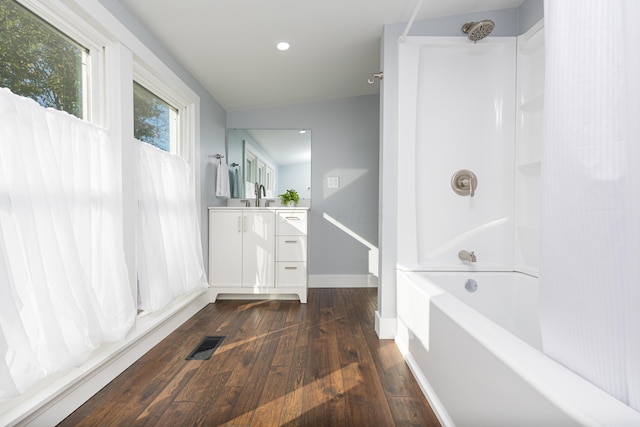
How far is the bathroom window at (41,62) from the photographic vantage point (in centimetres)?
137

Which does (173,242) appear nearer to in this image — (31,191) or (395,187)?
(31,191)

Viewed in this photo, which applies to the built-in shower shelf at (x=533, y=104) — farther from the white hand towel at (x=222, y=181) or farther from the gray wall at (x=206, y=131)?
the white hand towel at (x=222, y=181)

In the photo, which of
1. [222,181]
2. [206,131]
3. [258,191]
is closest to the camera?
[206,131]

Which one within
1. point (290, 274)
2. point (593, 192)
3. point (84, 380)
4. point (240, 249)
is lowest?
point (84, 380)

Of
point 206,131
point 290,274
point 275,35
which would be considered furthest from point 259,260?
point 275,35

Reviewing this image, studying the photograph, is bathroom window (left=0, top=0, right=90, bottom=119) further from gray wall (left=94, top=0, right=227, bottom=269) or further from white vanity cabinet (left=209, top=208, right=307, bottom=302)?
white vanity cabinet (left=209, top=208, right=307, bottom=302)

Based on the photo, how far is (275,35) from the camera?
8.04ft

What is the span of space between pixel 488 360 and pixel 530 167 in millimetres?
1692

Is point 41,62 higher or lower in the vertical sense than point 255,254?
higher

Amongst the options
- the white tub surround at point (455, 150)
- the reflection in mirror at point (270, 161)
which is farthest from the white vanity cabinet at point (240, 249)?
the white tub surround at point (455, 150)

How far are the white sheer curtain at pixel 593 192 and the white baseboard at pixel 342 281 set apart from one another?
3167mm

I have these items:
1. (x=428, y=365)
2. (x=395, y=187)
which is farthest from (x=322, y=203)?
(x=428, y=365)

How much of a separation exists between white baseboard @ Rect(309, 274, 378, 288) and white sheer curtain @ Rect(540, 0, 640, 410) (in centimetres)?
317

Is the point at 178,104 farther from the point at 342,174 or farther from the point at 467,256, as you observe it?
the point at 467,256
